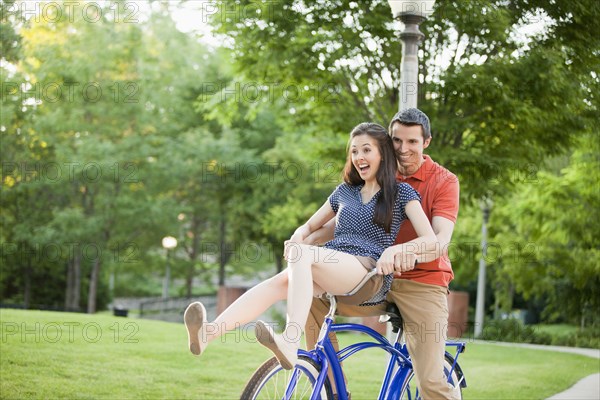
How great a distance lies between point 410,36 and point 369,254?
328 cm

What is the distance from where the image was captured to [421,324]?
181 inches

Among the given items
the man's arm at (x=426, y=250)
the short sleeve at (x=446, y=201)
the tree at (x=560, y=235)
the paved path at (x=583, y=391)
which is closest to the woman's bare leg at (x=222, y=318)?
the man's arm at (x=426, y=250)

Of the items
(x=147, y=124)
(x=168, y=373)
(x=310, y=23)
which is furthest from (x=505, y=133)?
(x=147, y=124)

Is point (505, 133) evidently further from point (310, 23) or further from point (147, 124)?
point (147, 124)

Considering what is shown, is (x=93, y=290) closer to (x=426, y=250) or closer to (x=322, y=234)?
(x=322, y=234)

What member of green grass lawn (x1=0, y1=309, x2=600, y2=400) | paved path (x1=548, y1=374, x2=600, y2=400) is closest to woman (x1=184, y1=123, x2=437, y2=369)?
green grass lawn (x1=0, y1=309, x2=600, y2=400)

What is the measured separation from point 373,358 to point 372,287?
28.0 feet

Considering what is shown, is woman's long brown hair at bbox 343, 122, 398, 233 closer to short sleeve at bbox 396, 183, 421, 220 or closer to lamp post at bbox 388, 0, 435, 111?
short sleeve at bbox 396, 183, 421, 220

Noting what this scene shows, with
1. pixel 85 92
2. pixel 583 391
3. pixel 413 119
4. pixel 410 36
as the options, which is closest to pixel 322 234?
pixel 413 119

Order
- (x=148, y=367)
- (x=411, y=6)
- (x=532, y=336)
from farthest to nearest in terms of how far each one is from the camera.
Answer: (x=532, y=336) < (x=148, y=367) < (x=411, y=6)

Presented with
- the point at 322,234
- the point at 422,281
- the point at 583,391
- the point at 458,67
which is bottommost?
the point at 583,391

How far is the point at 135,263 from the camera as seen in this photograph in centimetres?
3048

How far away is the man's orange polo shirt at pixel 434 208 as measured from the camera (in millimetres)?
4551

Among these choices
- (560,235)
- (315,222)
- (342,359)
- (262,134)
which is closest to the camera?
(342,359)
